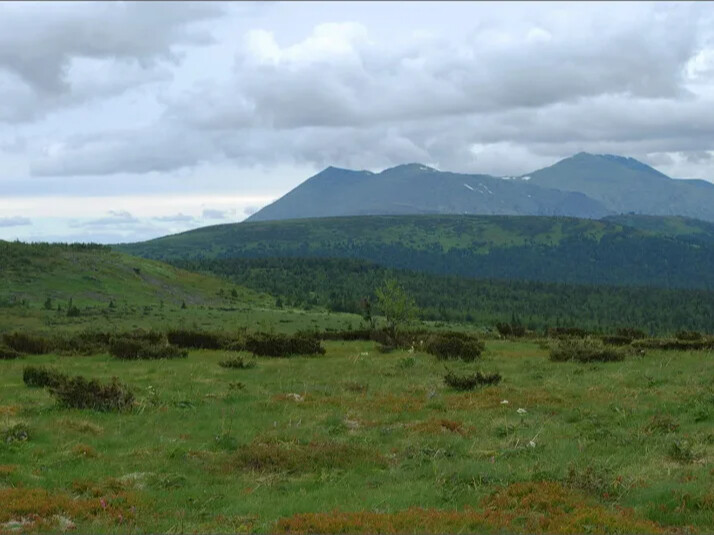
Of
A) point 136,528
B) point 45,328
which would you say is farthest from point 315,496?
point 45,328

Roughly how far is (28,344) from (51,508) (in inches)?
1181

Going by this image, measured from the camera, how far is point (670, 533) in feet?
35.7

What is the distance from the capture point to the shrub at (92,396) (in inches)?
837

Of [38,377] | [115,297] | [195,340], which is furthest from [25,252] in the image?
[38,377]

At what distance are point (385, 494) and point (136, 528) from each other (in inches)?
190

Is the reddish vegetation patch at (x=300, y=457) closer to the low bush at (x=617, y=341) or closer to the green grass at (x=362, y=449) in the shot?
the green grass at (x=362, y=449)

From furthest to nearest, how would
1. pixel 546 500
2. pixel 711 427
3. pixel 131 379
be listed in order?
pixel 131 379 → pixel 711 427 → pixel 546 500

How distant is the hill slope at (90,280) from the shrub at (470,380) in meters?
80.4

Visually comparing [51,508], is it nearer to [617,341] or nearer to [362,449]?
[362,449]

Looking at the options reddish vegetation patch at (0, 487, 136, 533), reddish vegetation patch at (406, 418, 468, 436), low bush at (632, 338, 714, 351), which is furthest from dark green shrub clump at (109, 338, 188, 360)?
low bush at (632, 338, 714, 351)

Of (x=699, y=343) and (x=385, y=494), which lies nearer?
(x=385, y=494)

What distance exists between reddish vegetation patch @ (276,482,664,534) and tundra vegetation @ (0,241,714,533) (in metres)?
0.04

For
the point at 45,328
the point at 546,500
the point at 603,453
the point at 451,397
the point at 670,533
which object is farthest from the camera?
the point at 45,328

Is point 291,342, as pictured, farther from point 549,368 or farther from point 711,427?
point 711,427
